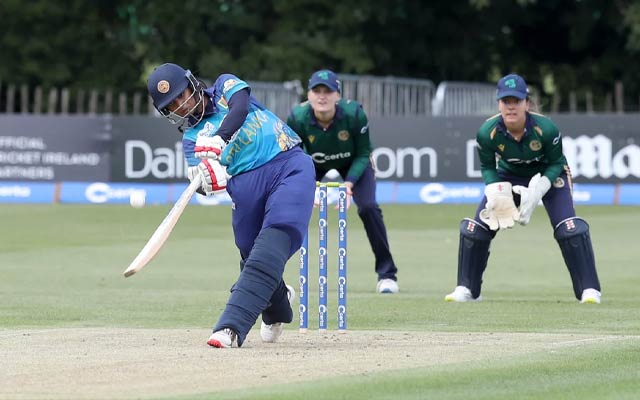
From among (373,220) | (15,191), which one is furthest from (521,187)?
(15,191)

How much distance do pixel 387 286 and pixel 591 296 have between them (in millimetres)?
1961

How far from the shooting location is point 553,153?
11.2 metres

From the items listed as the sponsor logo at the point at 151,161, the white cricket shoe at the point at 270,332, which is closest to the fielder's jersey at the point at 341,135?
the white cricket shoe at the point at 270,332

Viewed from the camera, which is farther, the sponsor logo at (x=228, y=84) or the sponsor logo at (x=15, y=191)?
the sponsor logo at (x=15, y=191)

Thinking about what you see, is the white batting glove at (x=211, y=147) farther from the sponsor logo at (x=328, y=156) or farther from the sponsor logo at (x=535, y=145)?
the sponsor logo at (x=328, y=156)

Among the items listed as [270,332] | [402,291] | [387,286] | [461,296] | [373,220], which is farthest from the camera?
[402,291]

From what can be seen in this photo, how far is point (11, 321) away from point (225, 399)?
167 inches

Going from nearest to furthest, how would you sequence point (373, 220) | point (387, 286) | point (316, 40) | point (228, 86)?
point (228, 86) < point (387, 286) < point (373, 220) < point (316, 40)

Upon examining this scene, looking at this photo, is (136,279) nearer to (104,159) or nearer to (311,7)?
(104,159)

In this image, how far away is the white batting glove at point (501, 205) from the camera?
37.2 feet

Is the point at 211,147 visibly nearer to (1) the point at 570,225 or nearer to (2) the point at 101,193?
(1) the point at 570,225

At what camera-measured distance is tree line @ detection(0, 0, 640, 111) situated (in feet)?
116

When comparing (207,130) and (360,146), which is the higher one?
(360,146)

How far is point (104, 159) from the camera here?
26.1 m
